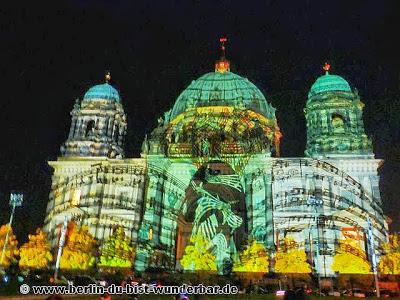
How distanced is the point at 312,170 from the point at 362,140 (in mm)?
8430

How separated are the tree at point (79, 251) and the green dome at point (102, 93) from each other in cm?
2138

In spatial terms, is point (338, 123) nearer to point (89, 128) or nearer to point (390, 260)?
point (390, 260)

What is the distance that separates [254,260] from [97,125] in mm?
30523

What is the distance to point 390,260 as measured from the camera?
39906mm

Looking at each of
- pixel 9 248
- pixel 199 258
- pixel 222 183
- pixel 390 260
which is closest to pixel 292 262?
pixel 199 258

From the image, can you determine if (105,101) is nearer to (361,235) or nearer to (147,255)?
(147,255)

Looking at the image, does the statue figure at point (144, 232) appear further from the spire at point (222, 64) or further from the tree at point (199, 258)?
the spire at point (222, 64)

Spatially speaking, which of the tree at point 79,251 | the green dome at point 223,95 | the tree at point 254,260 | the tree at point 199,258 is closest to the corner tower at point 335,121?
the green dome at point 223,95

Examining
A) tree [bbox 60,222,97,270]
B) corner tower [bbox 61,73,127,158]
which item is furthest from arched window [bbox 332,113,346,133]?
tree [bbox 60,222,97,270]

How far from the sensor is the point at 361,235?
4512cm

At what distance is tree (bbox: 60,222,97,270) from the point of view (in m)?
43.3

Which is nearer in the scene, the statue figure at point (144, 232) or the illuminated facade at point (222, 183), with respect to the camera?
the illuminated facade at point (222, 183)

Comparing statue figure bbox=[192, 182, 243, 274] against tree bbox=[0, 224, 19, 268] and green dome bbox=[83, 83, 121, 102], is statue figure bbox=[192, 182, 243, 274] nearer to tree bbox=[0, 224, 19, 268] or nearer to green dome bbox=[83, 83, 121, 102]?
green dome bbox=[83, 83, 121, 102]

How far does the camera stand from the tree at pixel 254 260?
4059 cm
